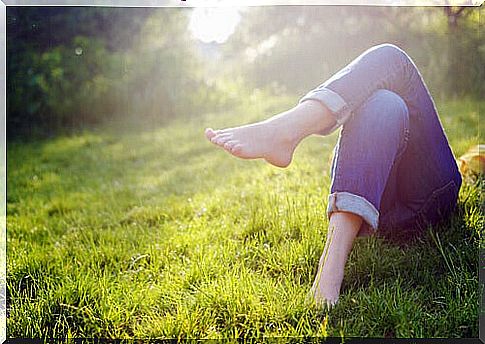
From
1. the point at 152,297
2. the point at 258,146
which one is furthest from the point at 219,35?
the point at 152,297

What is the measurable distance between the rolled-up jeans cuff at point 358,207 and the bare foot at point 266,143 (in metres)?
0.22

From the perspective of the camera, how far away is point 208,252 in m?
2.33

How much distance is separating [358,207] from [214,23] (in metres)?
0.87

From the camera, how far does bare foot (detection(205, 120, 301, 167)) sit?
2131 millimetres

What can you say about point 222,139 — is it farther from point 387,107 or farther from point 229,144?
point 387,107

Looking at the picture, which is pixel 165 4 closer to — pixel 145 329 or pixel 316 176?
pixel 316 176

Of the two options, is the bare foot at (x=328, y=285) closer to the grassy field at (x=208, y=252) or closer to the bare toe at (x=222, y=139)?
the grassy field at (x=208, y=252)

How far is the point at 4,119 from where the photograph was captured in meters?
2.37

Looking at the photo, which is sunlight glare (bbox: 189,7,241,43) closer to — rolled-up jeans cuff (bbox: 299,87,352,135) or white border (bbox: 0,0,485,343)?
white border (bbox: 0,0,485,343)

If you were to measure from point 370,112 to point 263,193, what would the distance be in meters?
0.56

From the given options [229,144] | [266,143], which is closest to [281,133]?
[266,143]

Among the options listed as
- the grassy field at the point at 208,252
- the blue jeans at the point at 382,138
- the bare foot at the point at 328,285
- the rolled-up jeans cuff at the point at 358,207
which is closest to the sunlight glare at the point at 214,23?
the grassy field at the point at 208,252

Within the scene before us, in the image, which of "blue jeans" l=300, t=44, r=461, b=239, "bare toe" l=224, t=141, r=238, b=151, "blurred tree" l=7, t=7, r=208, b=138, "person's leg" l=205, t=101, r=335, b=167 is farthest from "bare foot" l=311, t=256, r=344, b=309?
"blurred tree" l=7, t=7, r=208, b=138

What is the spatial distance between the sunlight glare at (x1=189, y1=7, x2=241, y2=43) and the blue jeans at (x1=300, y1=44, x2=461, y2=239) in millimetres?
447
